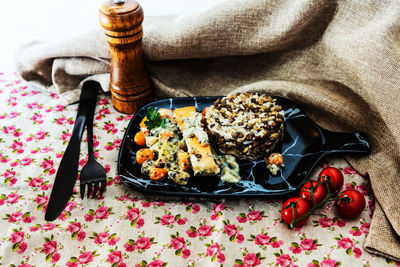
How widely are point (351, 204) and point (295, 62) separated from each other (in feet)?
2.59

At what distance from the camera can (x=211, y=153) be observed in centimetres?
145

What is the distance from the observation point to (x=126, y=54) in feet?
5.60

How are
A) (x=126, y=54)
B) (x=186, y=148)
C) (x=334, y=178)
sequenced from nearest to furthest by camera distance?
1. (x=334, y=178)
2. (x=186, y=148)
3. (x=126, y=54)

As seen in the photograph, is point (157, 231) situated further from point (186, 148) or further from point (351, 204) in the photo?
point (351, 204)

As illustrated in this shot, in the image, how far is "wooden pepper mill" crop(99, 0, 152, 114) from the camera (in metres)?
1.57

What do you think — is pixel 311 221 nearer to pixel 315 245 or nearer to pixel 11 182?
pixel 315 245

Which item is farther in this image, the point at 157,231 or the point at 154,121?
the point at 154,121

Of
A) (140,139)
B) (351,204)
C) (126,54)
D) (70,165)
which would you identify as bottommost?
(70,165)

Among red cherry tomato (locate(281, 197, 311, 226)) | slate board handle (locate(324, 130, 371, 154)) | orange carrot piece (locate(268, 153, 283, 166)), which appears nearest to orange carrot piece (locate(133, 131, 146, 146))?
orange carrot piece (locate(268, 153, 283, 166))

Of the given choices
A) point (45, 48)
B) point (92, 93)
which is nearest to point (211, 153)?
point (92, 93)

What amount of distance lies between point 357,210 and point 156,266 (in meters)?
0.73

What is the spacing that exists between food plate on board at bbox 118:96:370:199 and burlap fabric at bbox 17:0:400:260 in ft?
0.32

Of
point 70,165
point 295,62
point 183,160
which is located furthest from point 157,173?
point 295,62

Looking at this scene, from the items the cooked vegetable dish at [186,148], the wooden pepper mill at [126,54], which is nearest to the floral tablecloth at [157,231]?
the cooked vegetable dish at [186,148]
